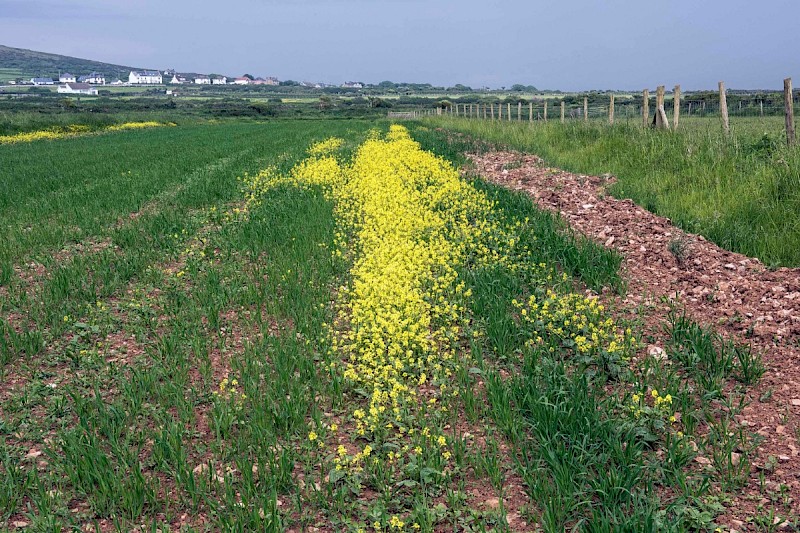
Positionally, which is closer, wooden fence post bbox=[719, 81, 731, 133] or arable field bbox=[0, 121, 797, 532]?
arable field bbox=[0, 121, 797, 532]

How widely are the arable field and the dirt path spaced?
149 mm

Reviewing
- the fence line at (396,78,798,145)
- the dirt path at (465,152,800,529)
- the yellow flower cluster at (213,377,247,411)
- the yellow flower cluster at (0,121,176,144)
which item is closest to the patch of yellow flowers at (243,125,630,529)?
the yellow flower cluster at (213,377,247,411)

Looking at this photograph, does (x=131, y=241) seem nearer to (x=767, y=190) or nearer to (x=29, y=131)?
(x=767, y=190)

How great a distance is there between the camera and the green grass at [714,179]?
8453 mm

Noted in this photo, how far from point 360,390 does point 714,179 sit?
28.9 feet

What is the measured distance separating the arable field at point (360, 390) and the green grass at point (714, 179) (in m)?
1.99

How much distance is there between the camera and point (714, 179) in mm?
11297

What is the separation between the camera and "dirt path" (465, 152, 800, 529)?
400 centimetres

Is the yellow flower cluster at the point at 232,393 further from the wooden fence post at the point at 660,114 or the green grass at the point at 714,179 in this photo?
the wooden fence post at the point at 660,114

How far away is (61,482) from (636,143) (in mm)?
14552

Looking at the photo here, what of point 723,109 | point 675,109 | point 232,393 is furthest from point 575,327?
point 675,109

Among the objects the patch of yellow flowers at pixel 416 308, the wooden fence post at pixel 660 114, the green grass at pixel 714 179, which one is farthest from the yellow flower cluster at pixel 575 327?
the wooden fence post at pixel 660 114

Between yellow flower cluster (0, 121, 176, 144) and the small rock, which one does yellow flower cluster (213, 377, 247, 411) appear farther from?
yellow flower cluster (0, 121, 176, 144)

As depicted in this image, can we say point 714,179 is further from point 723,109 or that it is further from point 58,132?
point 58,132
